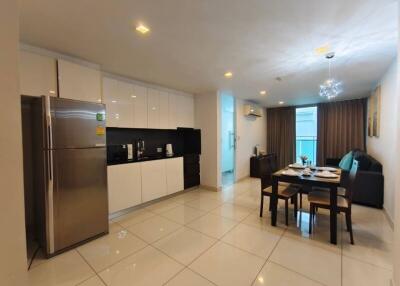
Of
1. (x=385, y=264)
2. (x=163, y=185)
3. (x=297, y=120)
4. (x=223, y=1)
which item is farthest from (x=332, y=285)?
(x=297, y=120)

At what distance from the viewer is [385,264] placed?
1.89 metres

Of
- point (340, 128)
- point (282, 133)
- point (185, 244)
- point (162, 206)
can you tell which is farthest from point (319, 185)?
point (282, 133)

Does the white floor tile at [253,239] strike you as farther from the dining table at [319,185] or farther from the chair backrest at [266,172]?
the chair backrest at [266,172]

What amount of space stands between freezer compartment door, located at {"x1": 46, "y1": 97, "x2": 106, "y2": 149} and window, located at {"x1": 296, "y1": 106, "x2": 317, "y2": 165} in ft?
20.3

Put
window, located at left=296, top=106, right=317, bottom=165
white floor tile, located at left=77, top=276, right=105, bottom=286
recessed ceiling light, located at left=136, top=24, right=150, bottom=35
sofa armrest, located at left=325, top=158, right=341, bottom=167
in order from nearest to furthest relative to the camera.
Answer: white floor tile, located at left=77, top=276, right=105, bottom=286 < recessed ceiling light, located at left=136, top=24, right=150, bottom=35 < sofa armrest, located at left=325, top=158, right=341, bottom=167 < window, located at left=296, top=106, right=317, bottom=165

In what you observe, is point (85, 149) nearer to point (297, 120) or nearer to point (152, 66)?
point (152, 66)

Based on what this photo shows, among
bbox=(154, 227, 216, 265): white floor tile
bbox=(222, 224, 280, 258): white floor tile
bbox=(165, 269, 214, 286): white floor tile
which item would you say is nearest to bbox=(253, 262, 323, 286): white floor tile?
bbox=(222, 224, 280, 258): white floor tile

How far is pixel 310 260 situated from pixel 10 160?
2.61 m

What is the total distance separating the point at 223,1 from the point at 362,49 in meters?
2.08

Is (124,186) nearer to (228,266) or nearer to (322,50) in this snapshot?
(228,266)

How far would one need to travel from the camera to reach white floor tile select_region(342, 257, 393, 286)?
167 cm

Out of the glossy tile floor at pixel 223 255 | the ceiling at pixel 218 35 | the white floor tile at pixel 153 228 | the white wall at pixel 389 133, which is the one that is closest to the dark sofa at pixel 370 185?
the white wall at pixel 389 133

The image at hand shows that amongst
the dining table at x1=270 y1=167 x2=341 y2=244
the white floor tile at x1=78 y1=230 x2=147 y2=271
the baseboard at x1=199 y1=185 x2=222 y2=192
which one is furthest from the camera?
the baseboard at x1=199 y1=185 x2=222 y2=192

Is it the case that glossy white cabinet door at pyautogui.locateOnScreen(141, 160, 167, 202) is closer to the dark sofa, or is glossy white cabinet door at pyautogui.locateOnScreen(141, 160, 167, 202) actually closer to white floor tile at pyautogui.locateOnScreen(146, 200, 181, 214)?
white floor tile at pyautogui.locateOnScreen(146, 200, 181, 214)
